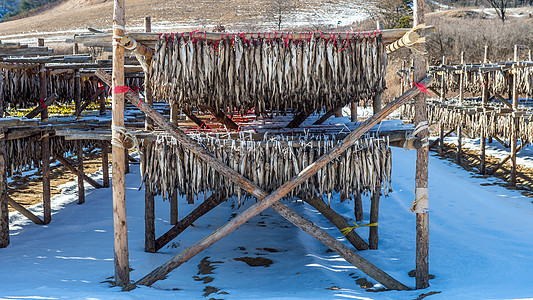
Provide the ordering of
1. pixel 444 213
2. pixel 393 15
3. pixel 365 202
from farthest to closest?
pixel 393 15, pixel 365 202, pixel 444 213

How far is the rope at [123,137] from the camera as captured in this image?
579 centimetres

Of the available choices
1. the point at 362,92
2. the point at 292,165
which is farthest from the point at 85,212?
the point at 362,92

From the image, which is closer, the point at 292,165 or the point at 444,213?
the point at 292,165

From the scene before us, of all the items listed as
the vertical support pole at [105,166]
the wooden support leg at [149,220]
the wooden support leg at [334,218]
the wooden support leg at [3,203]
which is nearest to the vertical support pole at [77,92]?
the vertical support pole at [105,166]

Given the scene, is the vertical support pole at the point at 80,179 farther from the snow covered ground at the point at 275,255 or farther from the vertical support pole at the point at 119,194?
the vertical support pole at the point at 119,194

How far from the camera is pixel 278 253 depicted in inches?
310

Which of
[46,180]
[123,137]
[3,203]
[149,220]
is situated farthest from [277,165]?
[46,180]

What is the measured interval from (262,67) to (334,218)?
9.09 feet

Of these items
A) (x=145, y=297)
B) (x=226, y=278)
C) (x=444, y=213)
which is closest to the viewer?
(x=145, y=297)

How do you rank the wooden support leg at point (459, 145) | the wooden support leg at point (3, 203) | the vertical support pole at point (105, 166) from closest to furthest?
the wooden support leg at point (3, 203), the vertical support pole at point (105, 166), the wooden support leg at point (459, 145)

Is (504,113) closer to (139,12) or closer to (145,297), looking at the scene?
(145,297)

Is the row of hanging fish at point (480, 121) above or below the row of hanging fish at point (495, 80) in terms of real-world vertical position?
below

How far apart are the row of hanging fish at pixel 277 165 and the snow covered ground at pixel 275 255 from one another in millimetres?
1274

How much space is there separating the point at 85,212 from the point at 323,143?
6.78 meters
